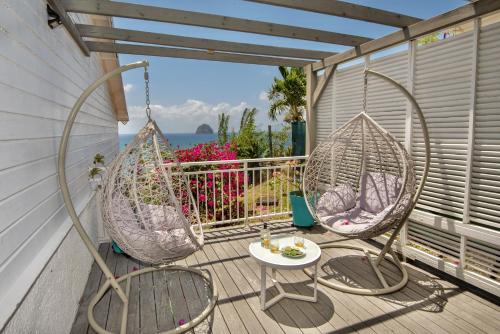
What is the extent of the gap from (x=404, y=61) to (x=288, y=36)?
134 centimetres

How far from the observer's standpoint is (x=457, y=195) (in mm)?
2924

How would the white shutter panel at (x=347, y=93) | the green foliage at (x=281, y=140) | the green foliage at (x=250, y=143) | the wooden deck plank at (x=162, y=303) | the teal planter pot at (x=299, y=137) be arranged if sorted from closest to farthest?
the wooden deck plank at (x=162, y=303), the white shutter panel at (x=347, y=93), the teal planter pot at (x=299, y=137), the green foliage at (x=250, y=143), the green foliage at (x=281, y=140)

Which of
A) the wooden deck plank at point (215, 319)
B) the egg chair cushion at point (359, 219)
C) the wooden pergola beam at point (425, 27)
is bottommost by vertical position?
the wooden deck plank at point (215, 319)

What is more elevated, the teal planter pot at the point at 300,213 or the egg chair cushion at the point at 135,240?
the egg chair cushion at the point at 135,240

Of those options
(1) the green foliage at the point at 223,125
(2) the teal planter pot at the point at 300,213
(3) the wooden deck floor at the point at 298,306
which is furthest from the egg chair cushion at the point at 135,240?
(1) the green foliage at the point at 223,125

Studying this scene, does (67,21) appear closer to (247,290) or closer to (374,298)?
(247,290)

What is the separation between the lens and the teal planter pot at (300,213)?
14.4ft

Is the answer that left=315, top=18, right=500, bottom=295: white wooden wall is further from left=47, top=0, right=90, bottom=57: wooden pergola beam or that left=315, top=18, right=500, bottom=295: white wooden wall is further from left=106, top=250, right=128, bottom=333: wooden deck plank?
left=47, top=0, right=90, bottom=57: wooden pergola beam

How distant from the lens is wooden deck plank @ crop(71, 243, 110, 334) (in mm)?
2377

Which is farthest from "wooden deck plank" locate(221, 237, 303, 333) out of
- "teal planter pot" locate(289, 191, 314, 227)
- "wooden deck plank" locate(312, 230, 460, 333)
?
"teal planter pot" locate(289, 191, 314, 227)

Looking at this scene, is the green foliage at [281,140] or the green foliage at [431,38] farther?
the green foliage at [281,140]

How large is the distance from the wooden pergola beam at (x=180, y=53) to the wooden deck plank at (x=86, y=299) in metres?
2.55

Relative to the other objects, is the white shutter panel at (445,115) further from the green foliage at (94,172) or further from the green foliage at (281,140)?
the green foliage at (281,140)

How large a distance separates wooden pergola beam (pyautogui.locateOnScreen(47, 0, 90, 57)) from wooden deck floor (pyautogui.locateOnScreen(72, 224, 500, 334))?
251 cm
